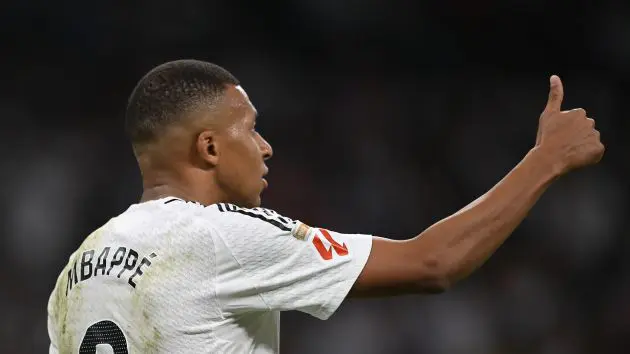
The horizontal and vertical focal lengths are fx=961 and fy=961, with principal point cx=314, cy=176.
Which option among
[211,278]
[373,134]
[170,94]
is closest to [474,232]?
[211,278]

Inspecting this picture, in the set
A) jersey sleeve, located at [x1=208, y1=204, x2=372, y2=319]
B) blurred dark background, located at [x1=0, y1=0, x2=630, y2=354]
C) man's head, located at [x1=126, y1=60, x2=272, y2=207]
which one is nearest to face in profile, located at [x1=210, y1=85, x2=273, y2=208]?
man's head, located at [x1=126, y1=60, x2=272, y2=207]

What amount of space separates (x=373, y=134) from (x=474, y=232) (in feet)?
19.1

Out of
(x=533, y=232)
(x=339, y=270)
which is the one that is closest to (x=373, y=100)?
(x=533, y=232)

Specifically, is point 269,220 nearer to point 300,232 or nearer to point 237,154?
point 300,232

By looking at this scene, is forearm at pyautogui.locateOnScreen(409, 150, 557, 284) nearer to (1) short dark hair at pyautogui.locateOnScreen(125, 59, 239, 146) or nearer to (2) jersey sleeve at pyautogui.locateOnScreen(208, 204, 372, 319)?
(2) jersey sleeve at pyautogui.locateOnScreen(208, 204, 372, 319)

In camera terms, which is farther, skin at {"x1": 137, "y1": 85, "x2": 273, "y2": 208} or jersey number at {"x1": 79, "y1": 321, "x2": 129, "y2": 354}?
skin at {"x1": 137, "y1": 85, "x2": 273, "y2": 208}

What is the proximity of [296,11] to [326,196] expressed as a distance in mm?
1838

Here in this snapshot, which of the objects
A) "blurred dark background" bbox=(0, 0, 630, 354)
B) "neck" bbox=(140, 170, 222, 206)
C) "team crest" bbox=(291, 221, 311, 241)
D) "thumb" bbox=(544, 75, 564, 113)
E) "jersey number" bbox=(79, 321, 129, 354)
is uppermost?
"blurred dark background" bbox=(0, 0, 630, 354)

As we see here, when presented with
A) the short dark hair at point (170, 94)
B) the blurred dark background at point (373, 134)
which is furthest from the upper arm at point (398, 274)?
the blurred dark background at point (373, 134)

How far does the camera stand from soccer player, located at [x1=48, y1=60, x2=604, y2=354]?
A: 2.51 meters

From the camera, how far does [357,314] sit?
7473 millimetres

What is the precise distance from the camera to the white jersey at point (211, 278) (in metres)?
2.51

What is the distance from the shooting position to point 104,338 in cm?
256

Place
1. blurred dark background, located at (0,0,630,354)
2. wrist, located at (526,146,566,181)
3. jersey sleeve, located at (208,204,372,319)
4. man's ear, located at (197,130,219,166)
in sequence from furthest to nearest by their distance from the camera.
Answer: blurred dark background, located at (0,0,630,354) → man's ear, located at (197,130,219,166) → wrist, located at (526,146,566,181) → jersey sleeve, located at (208,204,372,319)
